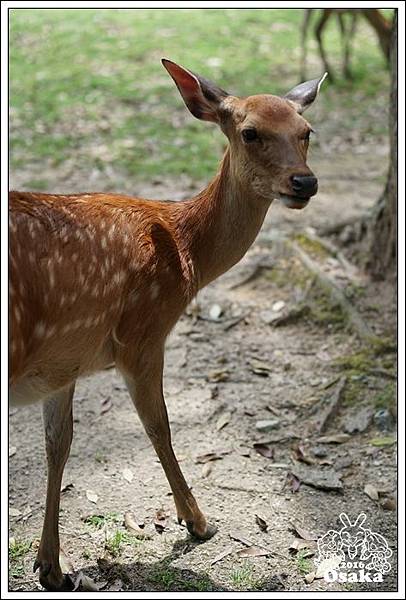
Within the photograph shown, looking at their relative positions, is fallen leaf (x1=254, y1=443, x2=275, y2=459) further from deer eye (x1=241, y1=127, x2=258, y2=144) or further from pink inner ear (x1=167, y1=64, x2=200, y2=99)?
pink inner ear (x1=167, y1=64, x2=200, y2=99)

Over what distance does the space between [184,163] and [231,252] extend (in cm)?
484

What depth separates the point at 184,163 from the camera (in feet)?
29.6

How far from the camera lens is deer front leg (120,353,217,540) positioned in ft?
13.6

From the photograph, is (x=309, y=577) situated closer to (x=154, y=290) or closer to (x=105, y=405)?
(x=154, y=290)

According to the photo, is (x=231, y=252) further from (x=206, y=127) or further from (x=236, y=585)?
(x=206, y=127)

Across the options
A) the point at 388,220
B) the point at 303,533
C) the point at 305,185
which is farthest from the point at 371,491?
the point at 388,220

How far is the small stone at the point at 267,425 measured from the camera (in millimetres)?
5426

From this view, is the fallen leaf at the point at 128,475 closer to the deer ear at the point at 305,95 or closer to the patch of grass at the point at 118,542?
the patch of grass at the point at 118,542

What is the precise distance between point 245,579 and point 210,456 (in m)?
1.04

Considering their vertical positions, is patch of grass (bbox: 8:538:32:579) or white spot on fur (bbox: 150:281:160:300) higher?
white spot on fur (bbox: 150:281:160:300)

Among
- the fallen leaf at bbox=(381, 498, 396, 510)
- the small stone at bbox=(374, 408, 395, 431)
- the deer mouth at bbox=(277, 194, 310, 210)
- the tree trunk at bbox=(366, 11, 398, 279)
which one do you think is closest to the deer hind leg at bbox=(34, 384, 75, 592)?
the deer mouth at bbox=(277, 194, 310, 210)

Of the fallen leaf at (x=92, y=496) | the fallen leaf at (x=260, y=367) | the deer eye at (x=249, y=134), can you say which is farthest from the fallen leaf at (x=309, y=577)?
the deer eye at (x=249, y=134)

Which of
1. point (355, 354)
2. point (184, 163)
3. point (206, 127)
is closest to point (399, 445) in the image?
point (355, 354)

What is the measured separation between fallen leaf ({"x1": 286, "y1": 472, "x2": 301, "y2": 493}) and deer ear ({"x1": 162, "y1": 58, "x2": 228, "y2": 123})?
206cm
